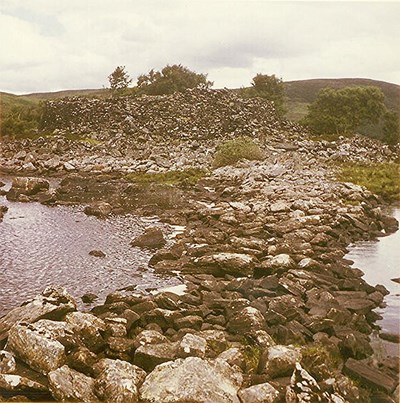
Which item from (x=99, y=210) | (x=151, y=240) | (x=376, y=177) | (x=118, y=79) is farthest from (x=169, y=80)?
(x=151, y=240)

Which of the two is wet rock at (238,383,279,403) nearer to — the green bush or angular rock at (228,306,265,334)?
angular rock at (228,306,265,334)

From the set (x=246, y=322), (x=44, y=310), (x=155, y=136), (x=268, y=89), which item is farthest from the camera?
(x=268, y=89)

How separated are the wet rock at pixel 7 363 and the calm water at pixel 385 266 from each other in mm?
7587

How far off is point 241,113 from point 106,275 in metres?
43.8

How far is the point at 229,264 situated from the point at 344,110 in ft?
178

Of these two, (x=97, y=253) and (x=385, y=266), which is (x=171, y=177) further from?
(x=385, y=266)

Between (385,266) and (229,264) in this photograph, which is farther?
(385,266)

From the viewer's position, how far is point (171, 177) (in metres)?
35.6

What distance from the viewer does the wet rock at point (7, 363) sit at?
7.63 m

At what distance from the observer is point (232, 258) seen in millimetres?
14133

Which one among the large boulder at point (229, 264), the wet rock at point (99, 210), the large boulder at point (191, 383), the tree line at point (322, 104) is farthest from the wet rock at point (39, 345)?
the tree line at point (322, 104)

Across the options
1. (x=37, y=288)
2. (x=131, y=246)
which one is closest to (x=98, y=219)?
(x=131, y=246)

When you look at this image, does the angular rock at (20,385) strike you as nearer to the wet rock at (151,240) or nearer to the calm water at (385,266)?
the calm water at (385,266)

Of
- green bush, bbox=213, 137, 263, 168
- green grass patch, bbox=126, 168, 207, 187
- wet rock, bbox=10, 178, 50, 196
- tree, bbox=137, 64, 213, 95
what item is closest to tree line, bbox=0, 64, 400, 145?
tree, bbox=137, 64, 213, 95
